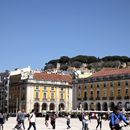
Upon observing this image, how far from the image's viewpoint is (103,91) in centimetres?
8519

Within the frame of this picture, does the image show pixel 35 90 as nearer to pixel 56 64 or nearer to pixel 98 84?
pixel 98 84

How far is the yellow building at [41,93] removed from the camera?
96.1 metres

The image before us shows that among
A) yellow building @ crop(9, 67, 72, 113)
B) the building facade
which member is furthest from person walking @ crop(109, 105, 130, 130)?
the building facade

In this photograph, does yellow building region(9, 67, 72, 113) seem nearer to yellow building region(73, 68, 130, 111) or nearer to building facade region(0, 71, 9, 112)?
building facade region(0, 71, 9, 112)

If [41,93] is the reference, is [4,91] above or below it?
above

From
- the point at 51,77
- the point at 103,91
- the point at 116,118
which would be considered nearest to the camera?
the point at 116,118

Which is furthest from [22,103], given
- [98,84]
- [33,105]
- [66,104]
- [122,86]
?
[122,86]

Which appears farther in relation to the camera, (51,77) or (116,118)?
(51,77)

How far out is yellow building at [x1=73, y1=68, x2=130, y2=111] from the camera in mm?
80625

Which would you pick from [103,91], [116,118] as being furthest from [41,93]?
[116,118]

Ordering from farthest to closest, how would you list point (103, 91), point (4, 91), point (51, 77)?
point (4, 91) < point (51, 77) < point (103, 91)

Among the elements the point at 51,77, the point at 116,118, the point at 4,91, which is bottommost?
the point at 116,118

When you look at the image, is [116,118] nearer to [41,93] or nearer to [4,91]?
[41,93]

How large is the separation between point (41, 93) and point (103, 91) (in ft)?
61.0
